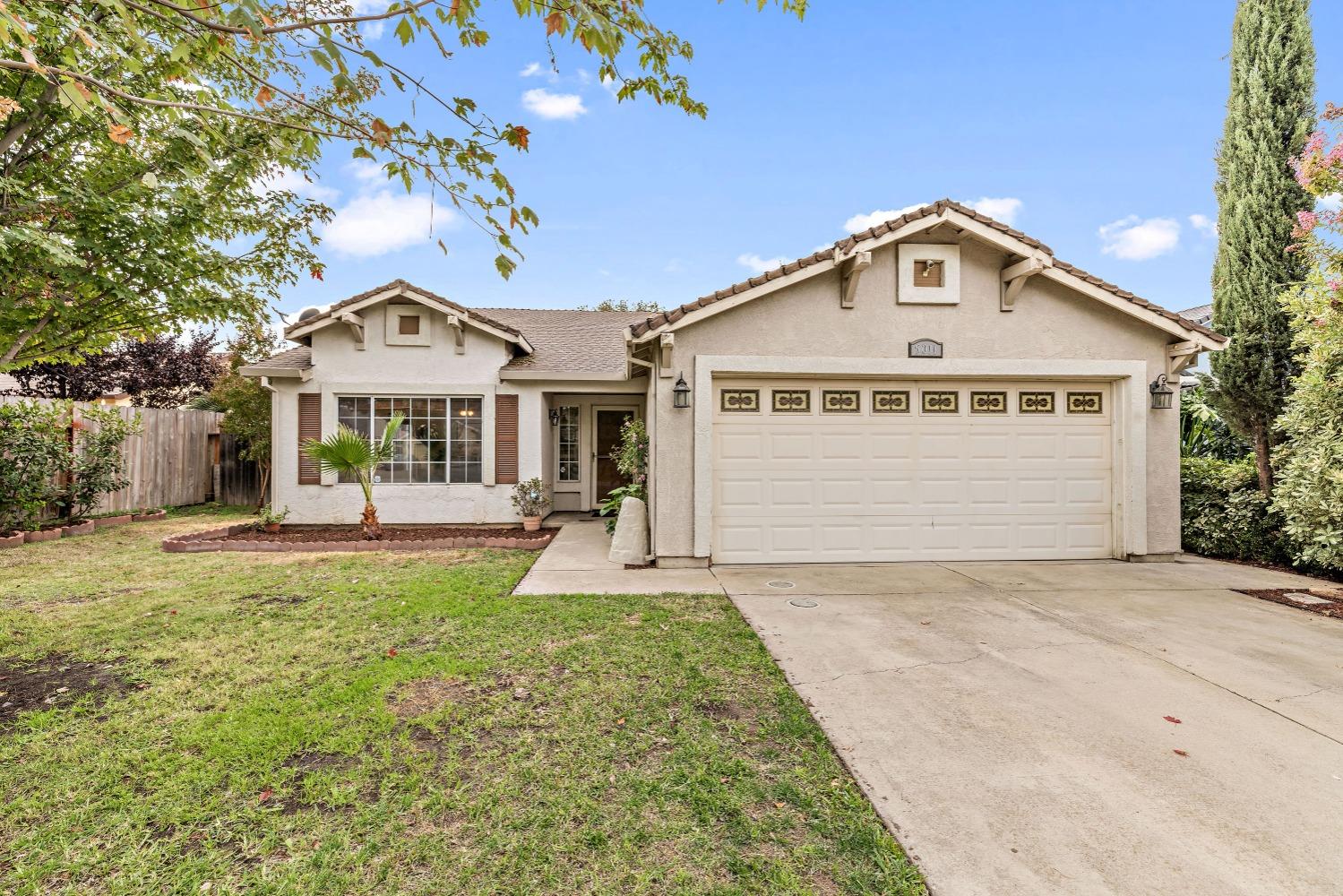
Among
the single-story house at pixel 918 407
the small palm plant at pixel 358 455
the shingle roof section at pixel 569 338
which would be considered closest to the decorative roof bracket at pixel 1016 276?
the single-story house at pixel 918 407

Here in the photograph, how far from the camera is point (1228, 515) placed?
299 inches

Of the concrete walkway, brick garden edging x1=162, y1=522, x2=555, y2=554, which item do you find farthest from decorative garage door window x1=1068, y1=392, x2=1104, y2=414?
brick garden edging x1=162, y1=522, x2=555, y2=554

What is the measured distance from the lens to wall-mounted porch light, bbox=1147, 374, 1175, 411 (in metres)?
7.16

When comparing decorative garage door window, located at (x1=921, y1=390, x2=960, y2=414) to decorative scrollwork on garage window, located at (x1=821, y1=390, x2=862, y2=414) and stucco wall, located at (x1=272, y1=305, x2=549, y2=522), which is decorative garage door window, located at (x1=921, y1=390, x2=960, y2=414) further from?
stucco wall, located at (x1=272, y1=305, x2=549, y2=522)

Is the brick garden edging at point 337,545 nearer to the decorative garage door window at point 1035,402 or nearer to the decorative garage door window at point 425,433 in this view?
the decorative garage door window at point 425,433

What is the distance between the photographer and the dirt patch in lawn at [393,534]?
8.73 m

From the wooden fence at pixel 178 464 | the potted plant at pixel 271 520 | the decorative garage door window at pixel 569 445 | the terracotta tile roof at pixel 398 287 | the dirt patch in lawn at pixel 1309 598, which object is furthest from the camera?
the decorative garage door window at pixel 569 445

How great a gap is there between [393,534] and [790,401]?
22.1 ft

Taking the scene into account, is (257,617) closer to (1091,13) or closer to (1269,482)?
(1269,482)

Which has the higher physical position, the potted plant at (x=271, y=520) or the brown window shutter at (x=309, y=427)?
the brown window shutter at (x=309, y=427)

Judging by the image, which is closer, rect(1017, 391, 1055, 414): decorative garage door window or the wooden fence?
rect(1017, 391, 1055, 414): decorative garage door window

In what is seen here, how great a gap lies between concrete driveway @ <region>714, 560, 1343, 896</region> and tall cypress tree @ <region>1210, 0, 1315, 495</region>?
3.46 m

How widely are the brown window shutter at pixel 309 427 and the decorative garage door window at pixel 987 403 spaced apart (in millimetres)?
10481

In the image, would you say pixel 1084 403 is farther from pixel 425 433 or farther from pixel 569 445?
pixel 425 433
